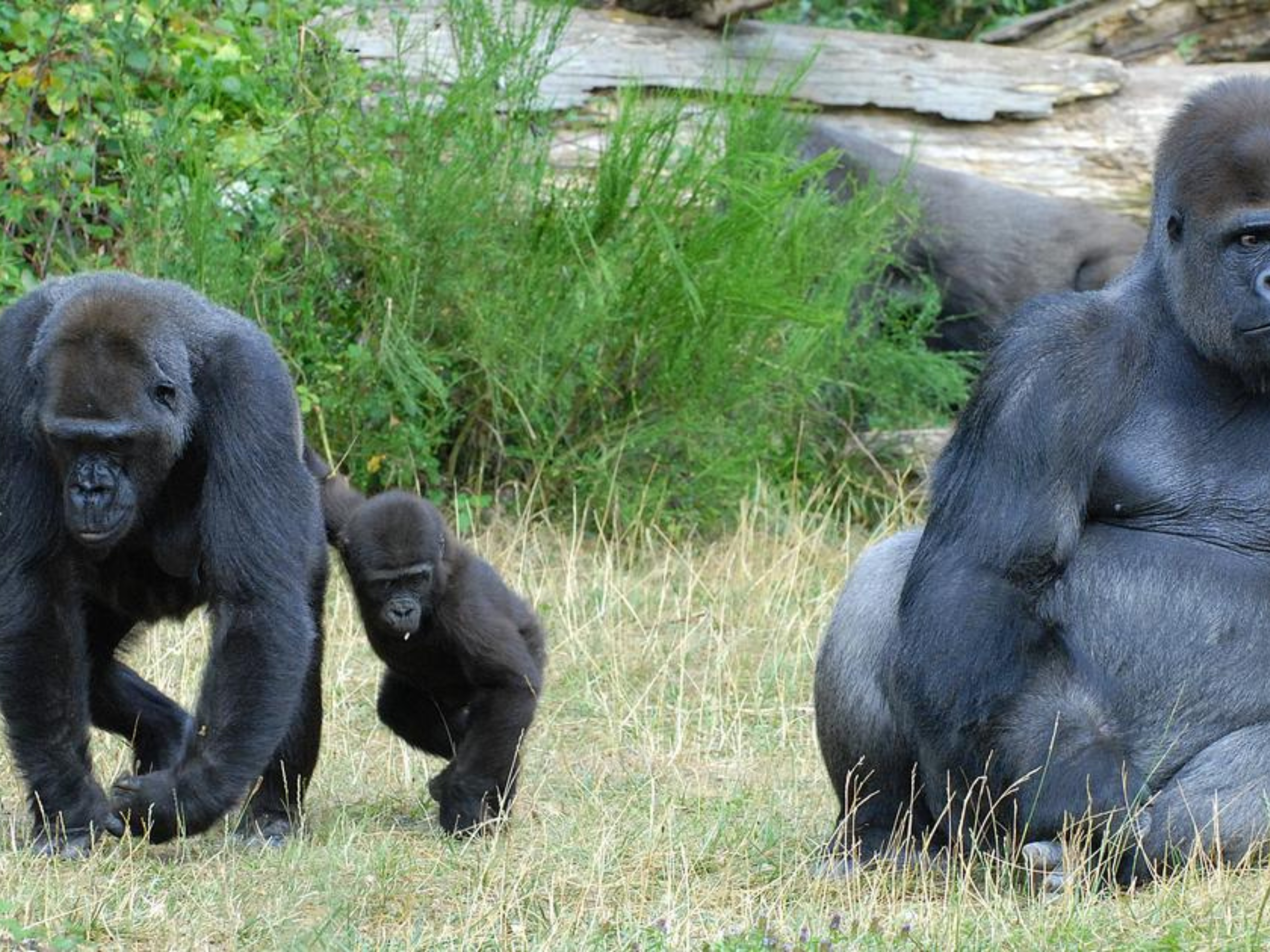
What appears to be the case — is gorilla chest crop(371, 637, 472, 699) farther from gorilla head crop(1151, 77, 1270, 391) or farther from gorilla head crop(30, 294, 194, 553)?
gorilla head crop(1151, 77, 1270, 391)

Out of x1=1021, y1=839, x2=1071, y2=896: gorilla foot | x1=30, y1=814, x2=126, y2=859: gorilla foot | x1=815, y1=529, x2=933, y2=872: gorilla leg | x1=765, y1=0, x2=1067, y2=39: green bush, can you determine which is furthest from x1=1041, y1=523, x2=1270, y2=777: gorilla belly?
x1=765, y1=0, x2=1067, y2=39: green bush

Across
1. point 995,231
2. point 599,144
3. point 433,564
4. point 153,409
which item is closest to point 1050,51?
point 995,231

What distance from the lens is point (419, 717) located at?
443 centimetres

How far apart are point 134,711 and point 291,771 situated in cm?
39

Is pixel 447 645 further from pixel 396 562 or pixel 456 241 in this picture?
pixel 456 241

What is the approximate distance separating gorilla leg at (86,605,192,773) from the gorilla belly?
6.36ft

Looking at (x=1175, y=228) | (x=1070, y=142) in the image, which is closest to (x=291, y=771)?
(x=1175, y=228)

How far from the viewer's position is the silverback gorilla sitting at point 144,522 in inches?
140

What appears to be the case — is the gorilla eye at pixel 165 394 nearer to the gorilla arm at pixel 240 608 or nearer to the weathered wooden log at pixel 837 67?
the gorilla arm at pixel 240 608

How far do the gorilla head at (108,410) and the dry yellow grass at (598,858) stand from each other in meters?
0.64

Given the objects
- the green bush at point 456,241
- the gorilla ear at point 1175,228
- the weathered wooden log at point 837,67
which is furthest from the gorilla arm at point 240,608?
the weathered wooden log at point 837,67

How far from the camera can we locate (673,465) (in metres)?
6.79

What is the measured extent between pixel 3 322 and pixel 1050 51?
20.1 ft

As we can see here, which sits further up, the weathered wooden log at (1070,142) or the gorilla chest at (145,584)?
the weathered wooden log at (1070,142)
